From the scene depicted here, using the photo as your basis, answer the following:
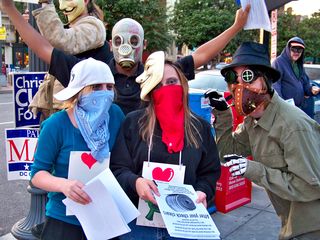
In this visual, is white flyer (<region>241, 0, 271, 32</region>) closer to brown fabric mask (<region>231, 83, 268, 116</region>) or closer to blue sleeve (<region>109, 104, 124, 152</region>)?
brown fabric mask (<region>231, 83, 268, 116</region>)

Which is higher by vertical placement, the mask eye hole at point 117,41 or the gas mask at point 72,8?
the gas mask at point 72,8

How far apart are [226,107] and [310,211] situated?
80cm

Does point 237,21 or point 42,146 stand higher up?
point 237,21

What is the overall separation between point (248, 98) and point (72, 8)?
1427mm

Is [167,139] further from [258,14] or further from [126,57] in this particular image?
[258,14]

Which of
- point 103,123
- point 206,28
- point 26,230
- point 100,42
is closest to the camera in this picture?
point 103,123

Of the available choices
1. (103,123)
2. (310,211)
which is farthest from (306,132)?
(103,123)

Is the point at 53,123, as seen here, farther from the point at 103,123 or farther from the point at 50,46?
the point at 50,46

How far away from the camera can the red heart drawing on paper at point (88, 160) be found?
2.12m

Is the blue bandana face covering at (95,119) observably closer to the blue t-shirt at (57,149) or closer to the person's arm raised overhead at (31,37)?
the blue t-shirt at (57,149)

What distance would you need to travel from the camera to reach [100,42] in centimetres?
283

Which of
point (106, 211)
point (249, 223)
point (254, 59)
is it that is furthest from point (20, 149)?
point (249, 223)

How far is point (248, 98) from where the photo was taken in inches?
88.2

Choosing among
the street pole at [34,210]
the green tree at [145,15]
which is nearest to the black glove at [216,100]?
the street pole at [34,210]
